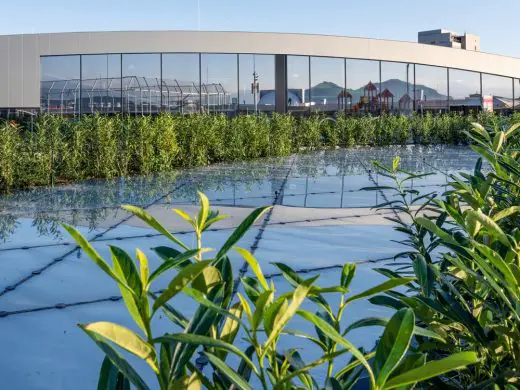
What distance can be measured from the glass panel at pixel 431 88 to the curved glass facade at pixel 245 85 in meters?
0.04

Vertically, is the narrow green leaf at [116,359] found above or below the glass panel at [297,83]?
below

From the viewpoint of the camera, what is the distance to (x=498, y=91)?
2670 centimetres

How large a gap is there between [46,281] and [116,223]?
90.6 inches

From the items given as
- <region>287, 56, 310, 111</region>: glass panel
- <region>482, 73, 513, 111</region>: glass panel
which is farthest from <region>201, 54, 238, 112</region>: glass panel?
<region>482, 73, 513, 111</region>: glass panel

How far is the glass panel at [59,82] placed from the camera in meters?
21.1

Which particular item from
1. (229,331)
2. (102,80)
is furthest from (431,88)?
(229,331)

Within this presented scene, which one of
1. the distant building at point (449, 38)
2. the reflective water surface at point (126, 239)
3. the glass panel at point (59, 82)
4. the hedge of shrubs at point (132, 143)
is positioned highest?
the distant building at point (449, 38)

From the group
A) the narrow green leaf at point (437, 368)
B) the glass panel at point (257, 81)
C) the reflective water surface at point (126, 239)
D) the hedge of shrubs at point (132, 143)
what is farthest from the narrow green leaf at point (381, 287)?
the glass panel at point (257, 81)

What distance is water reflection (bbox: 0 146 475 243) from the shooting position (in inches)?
281

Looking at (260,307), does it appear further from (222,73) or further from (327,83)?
(327,83)

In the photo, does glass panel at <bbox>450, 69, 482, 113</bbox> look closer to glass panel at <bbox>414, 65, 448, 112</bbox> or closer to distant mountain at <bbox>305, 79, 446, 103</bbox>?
glass panel at <bbox>414, 65, 448, 112</bbox>

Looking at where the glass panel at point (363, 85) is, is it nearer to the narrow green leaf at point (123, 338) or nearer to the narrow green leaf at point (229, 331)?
the narrow green leaf at point (229, 331)

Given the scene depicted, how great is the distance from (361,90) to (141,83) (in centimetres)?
837

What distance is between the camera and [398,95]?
81.6 ft
